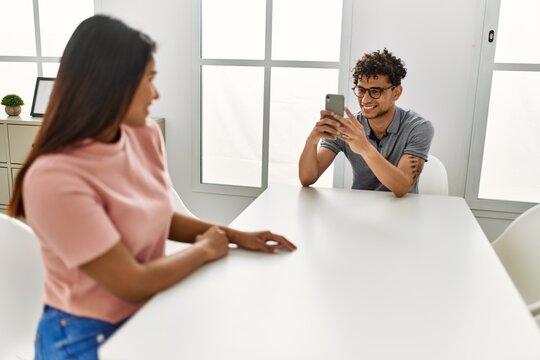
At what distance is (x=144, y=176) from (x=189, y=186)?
2267 millimetres

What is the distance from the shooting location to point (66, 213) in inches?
32.2

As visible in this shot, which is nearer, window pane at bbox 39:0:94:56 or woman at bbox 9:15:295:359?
woman at bbox 9:15:295:359

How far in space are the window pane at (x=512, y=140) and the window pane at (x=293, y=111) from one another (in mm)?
900

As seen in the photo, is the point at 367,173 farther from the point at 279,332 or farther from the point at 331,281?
the point at 279,332

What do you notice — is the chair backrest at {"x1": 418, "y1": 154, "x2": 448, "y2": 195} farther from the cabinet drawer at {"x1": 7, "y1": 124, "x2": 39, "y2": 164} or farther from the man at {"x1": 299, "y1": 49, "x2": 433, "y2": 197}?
the cabinet drawer at {"x1": 7, "y1": 124, "x2": 39, "y2": 164}

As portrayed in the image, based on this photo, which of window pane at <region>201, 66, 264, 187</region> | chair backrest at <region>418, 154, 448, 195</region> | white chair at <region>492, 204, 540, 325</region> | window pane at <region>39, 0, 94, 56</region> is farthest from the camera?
window pane at <region>39, 0, 94, 56</region>

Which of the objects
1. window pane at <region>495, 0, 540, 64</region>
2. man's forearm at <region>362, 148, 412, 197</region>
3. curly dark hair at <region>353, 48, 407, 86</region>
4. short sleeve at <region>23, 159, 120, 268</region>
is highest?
window pane at <region>495, 0, 540, 64</region>

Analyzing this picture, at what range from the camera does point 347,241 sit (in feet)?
4.64

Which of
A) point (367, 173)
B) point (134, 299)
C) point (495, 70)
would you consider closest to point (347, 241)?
point (134, 299)

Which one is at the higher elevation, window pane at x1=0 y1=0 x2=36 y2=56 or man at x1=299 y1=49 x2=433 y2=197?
window pane at x1=0 y1=0 x2=36 y2=56

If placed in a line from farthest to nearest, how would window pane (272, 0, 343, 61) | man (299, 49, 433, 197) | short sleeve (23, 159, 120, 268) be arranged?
window pane (272, 0, 343, 61) → man (299, 49, 433, 197) → short sleeve (23, 159, 120, 268)

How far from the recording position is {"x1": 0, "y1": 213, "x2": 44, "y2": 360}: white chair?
49.7 inches

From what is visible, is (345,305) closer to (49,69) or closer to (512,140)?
(512,140)

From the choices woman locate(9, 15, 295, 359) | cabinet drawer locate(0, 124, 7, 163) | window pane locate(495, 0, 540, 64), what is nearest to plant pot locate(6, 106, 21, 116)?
cabinet drawer locate(0, 124, 7, 163)
